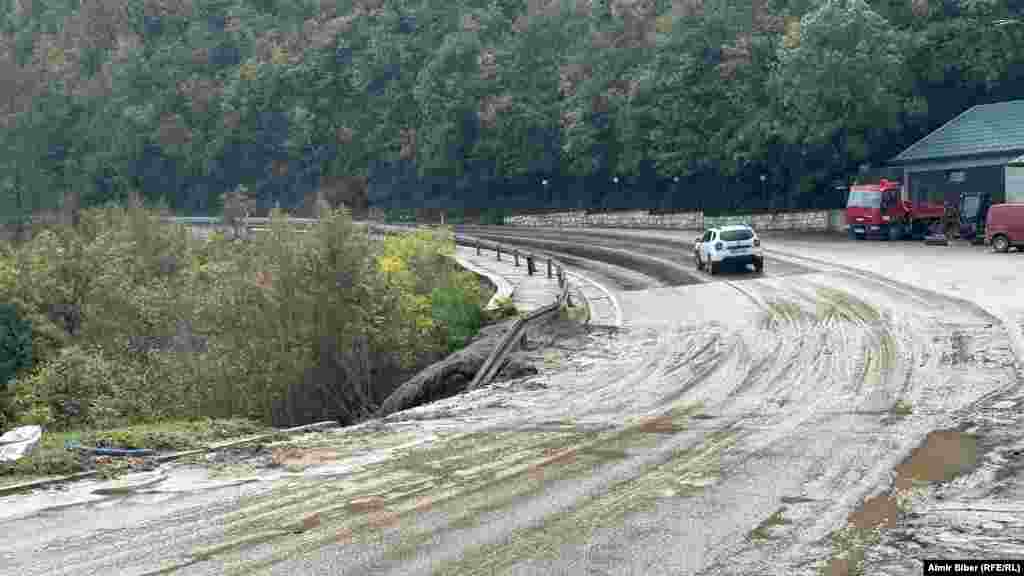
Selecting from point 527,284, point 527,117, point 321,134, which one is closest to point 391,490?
point 527,284

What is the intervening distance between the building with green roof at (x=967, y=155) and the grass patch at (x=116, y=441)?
131 ft

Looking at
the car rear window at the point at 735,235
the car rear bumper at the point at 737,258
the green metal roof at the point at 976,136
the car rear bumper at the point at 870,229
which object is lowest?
the car rear bumper at the point at 737,258

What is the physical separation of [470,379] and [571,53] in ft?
181

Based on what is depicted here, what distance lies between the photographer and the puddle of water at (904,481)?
952cm

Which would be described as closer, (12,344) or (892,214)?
(12,344)

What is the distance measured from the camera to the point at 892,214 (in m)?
49.7

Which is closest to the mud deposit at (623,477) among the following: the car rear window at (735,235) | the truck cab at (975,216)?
the car rear window at (735,235)

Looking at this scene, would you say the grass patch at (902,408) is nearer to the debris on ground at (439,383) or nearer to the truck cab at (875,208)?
the debris on ground at (439,383)

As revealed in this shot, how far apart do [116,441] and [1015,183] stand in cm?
4120

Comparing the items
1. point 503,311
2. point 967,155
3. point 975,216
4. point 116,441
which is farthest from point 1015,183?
point 116,441

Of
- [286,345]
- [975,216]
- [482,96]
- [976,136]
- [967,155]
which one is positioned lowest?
[286,345]

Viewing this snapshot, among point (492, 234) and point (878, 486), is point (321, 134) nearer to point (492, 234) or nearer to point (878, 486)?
point (492, 234)

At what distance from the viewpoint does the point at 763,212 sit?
61719 mm

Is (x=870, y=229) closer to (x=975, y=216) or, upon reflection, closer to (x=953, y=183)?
(x=975, y=216)
